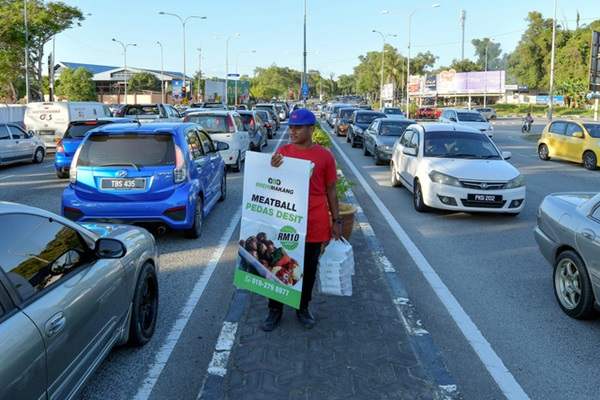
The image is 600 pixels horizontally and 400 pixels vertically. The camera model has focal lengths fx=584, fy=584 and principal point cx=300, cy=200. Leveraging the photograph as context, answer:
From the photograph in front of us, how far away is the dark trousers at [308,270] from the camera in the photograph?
14.6 ft

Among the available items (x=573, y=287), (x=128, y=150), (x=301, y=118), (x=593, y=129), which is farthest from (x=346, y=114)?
(x=301, y=118)

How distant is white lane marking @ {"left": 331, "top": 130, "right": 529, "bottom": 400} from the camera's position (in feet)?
13.0

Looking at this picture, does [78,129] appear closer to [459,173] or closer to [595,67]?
[459,173]

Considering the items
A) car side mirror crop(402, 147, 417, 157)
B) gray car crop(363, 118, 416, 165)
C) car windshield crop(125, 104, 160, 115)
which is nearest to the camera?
car side mirror crop(402, 147, 417, 157)

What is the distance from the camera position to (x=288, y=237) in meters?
4.29

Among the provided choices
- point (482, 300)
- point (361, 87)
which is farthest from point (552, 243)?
point (361, 87)

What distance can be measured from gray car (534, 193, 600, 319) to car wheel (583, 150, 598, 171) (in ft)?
44.6

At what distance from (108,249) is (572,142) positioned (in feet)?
61.6

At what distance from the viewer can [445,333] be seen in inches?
192

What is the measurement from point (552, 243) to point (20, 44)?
155ft

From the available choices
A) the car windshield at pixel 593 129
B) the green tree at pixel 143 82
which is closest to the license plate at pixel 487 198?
the car windshield at pixel 593 129

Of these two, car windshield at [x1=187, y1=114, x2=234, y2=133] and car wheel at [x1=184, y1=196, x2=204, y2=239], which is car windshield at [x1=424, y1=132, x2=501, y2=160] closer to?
car wheel at [x1=184, y1=196, x2=204, y2=239]

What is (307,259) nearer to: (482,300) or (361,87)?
(482,300)

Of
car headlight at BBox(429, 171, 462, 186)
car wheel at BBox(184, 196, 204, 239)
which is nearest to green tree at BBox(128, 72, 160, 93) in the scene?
car headlight at BBox(429, 171, 462, 186)
